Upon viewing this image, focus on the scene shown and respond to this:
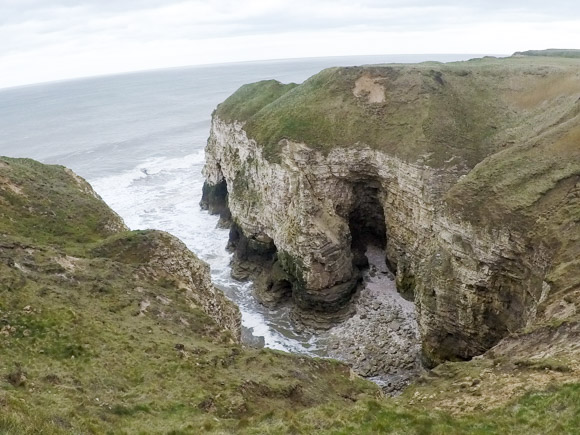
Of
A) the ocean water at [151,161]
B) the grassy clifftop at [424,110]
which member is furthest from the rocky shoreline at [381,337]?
the grassy clifftop at [424,110]

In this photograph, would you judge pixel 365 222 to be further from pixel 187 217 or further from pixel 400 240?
pixel 187 217

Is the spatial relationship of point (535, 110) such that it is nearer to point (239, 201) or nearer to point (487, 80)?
point (487, 80)

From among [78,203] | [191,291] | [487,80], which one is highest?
[487,80]

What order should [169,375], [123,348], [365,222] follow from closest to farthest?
[169,375], [123,348], [365,222]

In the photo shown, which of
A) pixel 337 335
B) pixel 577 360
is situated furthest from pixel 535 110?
pixel 577 360

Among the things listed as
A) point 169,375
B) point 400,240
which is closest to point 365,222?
point 400,240

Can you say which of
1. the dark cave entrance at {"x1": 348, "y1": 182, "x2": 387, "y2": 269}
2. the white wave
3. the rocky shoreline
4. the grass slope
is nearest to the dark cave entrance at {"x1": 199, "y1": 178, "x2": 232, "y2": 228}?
the white wave

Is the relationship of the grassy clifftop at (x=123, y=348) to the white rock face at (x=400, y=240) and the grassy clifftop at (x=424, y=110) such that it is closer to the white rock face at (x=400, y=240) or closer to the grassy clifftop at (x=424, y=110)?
the white rock face at (x=400, y=240)
